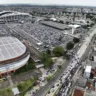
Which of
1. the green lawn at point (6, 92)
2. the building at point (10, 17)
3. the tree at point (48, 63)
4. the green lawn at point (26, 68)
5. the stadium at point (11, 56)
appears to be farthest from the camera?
the building at point (10, 17)

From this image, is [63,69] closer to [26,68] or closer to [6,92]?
[26,68]

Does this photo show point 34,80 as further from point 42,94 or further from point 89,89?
point 89,89

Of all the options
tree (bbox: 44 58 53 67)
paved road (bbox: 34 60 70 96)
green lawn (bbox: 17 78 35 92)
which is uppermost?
tree (bbox: 44 58 53 67)

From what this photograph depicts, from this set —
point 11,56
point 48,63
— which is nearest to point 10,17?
point 48,63

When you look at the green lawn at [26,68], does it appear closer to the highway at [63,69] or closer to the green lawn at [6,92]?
the green lawn at [6,92]

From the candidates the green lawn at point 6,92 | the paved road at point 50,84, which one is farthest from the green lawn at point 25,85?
the paved road at point 50,84

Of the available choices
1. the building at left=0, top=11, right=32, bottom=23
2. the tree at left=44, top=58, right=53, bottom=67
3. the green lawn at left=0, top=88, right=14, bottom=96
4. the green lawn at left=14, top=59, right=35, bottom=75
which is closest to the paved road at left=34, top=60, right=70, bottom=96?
the tree at left=44, top=58, right=53, bottom=67

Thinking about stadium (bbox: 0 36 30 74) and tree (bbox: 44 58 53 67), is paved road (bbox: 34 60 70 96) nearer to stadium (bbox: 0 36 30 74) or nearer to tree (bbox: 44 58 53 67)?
tree (bbox: 44 58 53 67)
